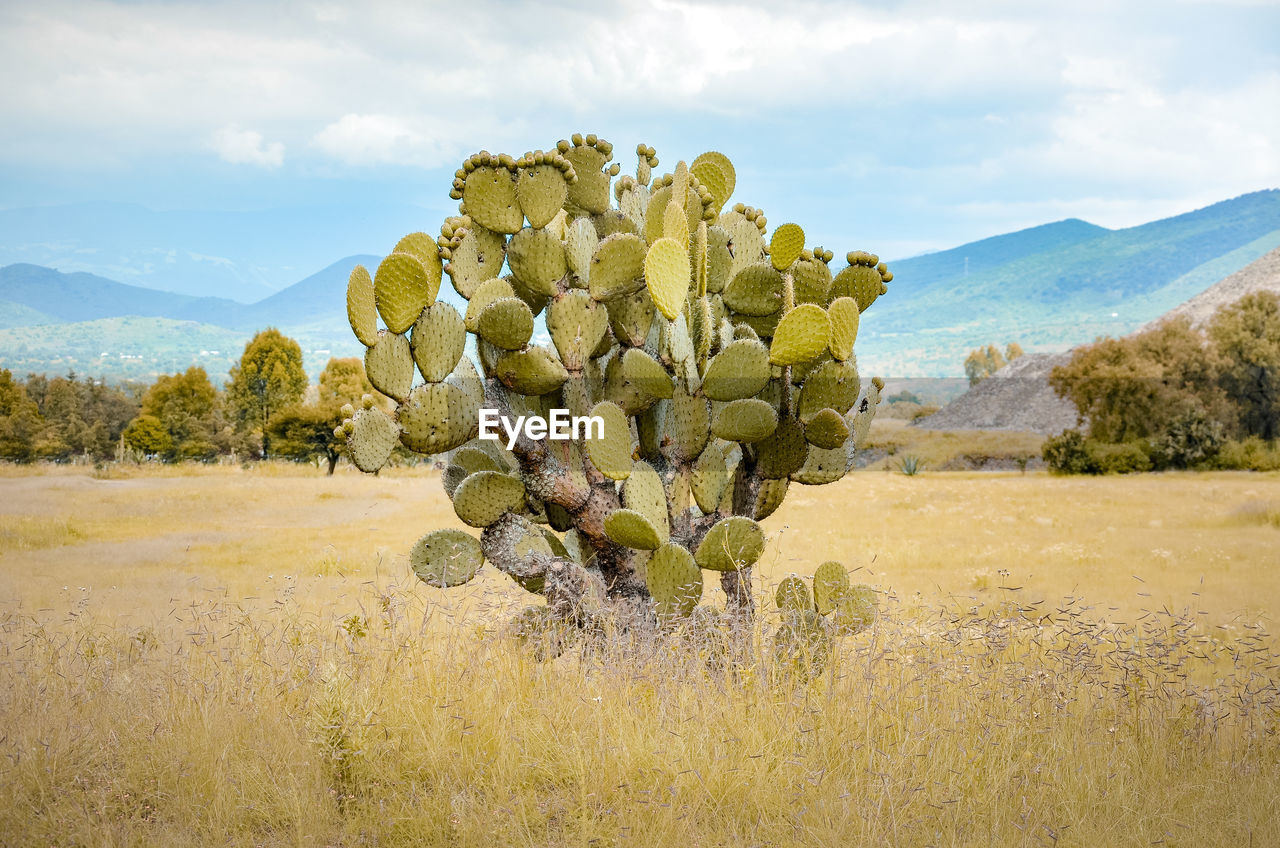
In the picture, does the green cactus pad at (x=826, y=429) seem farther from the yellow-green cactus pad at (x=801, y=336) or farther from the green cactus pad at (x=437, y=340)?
the green cactus pad at (x=437, y=340)

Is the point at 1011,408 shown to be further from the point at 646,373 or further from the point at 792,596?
the point at 646,373

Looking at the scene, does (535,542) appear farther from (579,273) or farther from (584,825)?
(584,825)

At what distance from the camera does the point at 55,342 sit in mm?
142625

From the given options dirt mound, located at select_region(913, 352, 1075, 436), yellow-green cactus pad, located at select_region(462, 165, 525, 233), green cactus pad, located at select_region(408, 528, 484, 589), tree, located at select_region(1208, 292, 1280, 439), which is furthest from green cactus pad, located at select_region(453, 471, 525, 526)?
dirt mound, located at select_region(913, 352, 1075, 436)

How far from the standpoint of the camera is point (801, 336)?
518 cm

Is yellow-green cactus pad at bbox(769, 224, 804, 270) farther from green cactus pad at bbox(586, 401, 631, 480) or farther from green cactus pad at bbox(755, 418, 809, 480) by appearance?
green cactus pad at bbox(586, 401, 631, 480)

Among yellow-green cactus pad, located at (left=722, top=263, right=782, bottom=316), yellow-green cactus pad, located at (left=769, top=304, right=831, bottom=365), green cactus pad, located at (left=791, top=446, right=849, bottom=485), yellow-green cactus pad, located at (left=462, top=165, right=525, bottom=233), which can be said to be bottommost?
green cactus pad, located at (left=791, top=446, right=849, bottom=485)

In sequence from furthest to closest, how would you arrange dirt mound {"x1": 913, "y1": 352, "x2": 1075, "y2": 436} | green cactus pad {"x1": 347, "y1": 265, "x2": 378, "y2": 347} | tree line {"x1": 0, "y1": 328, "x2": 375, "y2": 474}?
dirt mound {"x1": 913, "y1": 352, "x2": 1075, "y2": 436}
tree line {"x1": 0, "y1": 328, "x2": 375, "y2": 474}
green cactus pad {"x1": 347, "y1": 265, "x2": 378, "y2": 347}

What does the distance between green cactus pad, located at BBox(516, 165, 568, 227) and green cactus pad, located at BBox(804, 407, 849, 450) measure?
1.90 meters

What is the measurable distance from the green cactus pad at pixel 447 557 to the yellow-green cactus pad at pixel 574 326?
1249 mm

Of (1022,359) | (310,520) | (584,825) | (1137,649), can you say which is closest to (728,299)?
(1137,649)

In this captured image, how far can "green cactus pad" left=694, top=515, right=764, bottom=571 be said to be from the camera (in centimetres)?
506

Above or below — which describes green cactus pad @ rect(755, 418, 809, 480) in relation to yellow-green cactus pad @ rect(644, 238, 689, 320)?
below

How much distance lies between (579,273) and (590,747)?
9.02 feet
